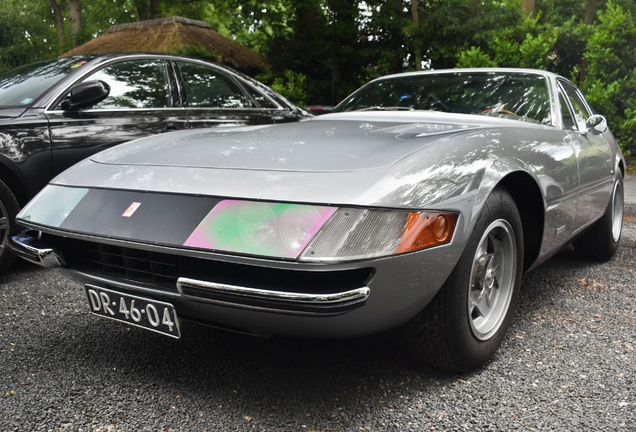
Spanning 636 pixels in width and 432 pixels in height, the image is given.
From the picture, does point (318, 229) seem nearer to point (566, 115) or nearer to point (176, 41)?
point (566, 115)

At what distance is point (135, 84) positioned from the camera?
4293 millimetres

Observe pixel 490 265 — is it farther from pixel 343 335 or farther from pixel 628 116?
pixel 628 116

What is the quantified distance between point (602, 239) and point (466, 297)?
7.76 feet

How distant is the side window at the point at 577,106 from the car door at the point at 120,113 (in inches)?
108

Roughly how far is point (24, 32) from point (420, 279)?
1291 inches

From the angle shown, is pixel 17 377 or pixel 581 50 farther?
pixel 581 50

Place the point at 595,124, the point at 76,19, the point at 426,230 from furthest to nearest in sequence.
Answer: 1. the point at 76,19
2. the point at 595,124
3. the point at 426,230

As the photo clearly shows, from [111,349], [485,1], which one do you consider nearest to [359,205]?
[111,349]

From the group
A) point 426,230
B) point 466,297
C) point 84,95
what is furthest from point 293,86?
point 426,230

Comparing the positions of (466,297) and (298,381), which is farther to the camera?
(298,381)

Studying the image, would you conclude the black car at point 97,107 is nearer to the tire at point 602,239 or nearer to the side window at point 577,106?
the side window at point 577,106

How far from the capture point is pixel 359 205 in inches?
68.6

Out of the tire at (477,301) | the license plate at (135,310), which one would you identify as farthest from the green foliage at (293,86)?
the license plate at (135,310)

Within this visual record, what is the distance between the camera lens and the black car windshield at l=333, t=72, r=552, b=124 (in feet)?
10.7
